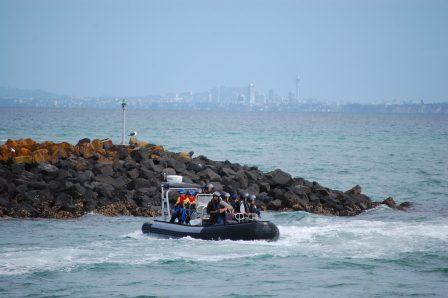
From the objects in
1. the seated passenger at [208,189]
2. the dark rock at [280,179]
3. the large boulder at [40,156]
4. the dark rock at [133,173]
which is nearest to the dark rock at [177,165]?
the dark rock at [133,173]

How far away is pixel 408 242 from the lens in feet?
93.0

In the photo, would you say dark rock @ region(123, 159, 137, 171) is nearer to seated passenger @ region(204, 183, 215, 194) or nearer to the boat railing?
seated passenger @ region(204, 183, 215, 194)

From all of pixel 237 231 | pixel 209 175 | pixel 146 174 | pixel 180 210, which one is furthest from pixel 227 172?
pixel 237 231

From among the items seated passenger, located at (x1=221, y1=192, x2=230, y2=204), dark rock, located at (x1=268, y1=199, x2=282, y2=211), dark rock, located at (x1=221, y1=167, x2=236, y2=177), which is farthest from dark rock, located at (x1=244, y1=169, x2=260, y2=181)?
seated passenger, located at (x1=221, y1=192, x2=230, y2=204)

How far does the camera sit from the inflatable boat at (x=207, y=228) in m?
26.8

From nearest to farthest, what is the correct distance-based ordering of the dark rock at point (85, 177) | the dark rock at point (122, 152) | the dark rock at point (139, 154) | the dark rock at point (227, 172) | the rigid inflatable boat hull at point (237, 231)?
the rigid inflatable boat hull at point (237, 231) < the dark rock at point (85, 177) < the dark rock at point (227, 172) < the dark rock at point (139, 154) < the dark rock at point (122, 152)

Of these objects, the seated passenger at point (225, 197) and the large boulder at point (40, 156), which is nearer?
the seated passenger at point (225, 197)

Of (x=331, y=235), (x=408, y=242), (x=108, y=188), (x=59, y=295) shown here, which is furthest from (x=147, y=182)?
(x=59, y=295)

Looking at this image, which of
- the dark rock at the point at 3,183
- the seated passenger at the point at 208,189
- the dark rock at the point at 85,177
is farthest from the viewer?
the dark rock at the point at 85,177

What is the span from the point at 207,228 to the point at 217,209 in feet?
2.13

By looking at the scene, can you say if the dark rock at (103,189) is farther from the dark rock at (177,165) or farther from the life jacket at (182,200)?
the life jacket at (182,200)

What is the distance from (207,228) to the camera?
1068 inches

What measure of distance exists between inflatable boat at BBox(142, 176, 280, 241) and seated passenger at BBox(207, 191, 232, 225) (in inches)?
10.9

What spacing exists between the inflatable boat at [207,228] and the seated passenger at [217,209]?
10.9 inches
